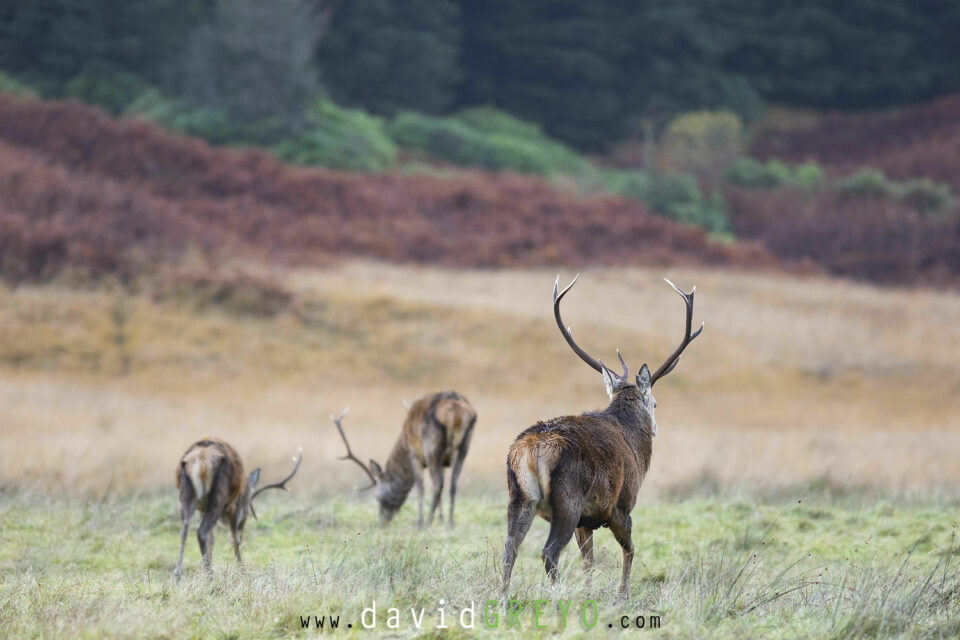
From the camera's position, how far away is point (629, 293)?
24156mm

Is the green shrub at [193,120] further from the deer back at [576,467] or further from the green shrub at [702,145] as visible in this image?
the deer back at [576,467]

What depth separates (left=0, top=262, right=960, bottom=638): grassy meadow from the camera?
19.3ft

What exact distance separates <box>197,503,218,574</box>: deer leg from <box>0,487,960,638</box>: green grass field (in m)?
0.12

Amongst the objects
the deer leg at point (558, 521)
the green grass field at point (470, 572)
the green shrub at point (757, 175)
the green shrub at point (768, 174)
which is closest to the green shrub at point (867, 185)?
the green shrub at point (768, 174)

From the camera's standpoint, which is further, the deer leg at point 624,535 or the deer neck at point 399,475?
the deer neck at point 399,475

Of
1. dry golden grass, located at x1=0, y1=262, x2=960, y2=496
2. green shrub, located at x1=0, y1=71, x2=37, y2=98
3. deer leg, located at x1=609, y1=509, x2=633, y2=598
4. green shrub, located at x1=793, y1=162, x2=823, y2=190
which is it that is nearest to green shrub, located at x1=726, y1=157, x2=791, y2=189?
green shrub, located at x1=793, y1=162, x2=823, y2=190

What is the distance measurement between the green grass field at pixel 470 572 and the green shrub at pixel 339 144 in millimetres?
20718

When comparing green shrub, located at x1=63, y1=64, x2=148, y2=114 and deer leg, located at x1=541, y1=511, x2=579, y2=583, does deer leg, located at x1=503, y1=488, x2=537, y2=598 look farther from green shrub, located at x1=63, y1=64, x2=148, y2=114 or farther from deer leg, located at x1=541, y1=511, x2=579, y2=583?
green shrub, located at x1=63, y1=64, x2=148, y2=114

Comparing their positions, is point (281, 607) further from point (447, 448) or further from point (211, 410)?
point (211, 410)

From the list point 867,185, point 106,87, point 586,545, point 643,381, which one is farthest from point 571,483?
point 106,87

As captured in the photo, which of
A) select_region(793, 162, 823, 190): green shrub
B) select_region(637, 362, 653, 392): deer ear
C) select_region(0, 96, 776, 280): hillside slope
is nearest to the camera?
select_region(637, 362, 653, 392): deer ear

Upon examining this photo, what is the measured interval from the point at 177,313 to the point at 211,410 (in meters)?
4.24

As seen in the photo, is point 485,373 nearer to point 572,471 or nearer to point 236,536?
point 236,536

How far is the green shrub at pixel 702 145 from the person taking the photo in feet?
116
